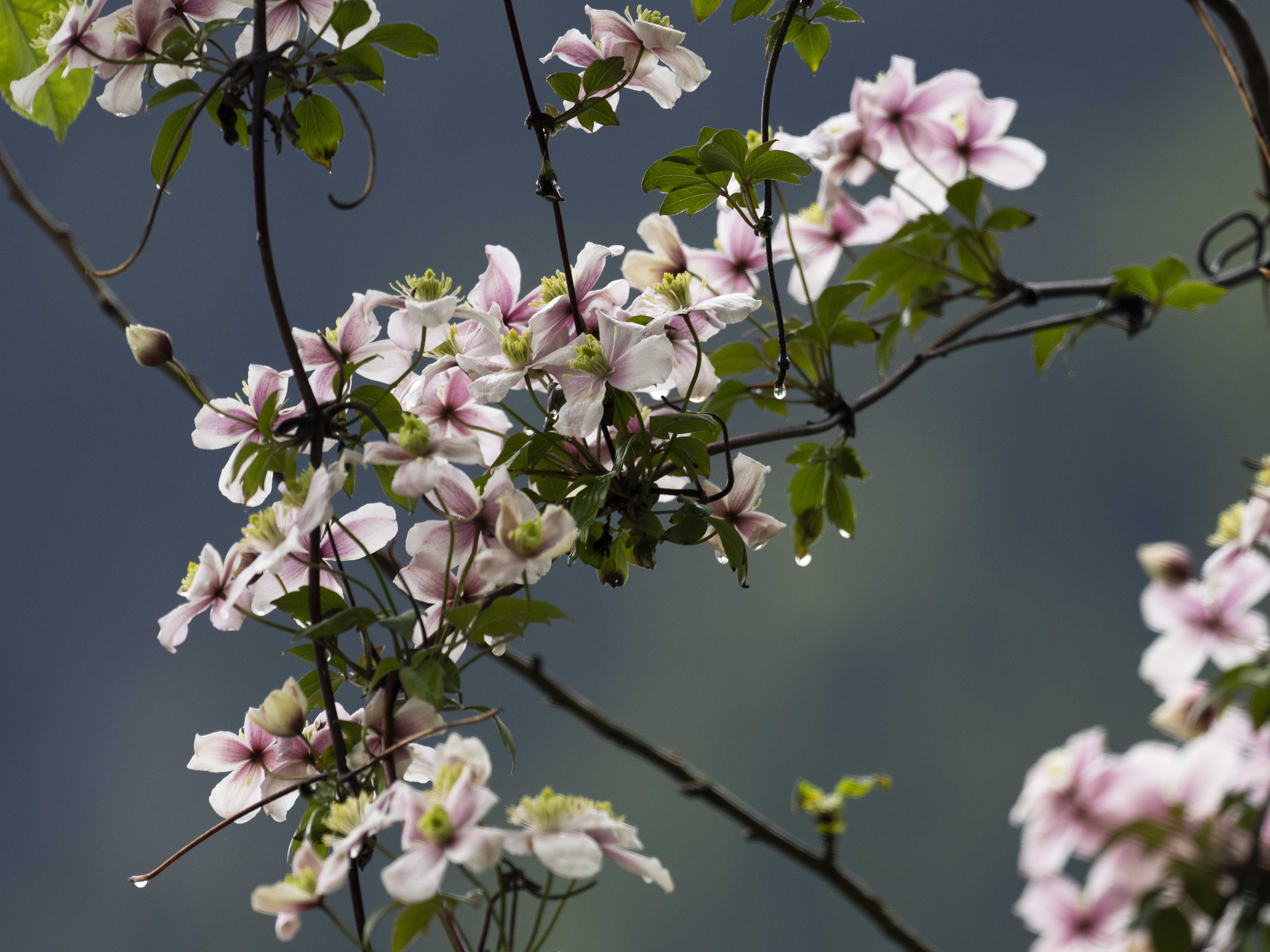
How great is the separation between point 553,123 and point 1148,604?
30cm

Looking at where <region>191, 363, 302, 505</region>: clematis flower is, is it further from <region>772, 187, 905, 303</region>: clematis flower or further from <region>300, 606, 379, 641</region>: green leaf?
<region>772, 187, 905, 303</region>: clematis flower

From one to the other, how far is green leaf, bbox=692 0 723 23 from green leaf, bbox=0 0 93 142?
295 mm

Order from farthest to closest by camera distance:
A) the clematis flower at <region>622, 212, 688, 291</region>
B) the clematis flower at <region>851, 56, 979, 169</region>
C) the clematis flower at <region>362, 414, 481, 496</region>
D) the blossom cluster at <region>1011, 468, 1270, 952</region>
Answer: the clematis flower at <region>851, 56, 979, 169</region>
the clematis flower at <region>622, 212, 688, 291</region>
the clematis flower at <region>362, 414, 481, 496</region>
the blossom cluster at <region>1011, 468, 1270, 952</region>

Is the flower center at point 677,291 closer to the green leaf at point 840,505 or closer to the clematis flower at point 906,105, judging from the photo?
the green leaf at point 840,505

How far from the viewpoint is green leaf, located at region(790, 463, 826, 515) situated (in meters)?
0.55

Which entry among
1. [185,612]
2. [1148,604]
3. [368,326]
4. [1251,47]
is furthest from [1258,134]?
[185,612]

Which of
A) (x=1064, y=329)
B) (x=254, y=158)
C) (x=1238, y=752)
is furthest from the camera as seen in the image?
(x=1064, y=329)

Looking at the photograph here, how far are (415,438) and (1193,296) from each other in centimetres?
46

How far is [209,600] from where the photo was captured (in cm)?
39

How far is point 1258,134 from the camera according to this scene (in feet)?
1.68

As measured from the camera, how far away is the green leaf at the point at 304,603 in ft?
1.22

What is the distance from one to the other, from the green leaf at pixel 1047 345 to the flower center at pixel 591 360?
34 cm

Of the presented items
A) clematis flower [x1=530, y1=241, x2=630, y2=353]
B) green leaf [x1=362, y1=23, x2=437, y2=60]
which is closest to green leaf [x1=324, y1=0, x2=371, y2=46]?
green leaf [x1=362, y1=23, x2=437, y2=60]

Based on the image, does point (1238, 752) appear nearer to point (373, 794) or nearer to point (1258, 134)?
point (373, 794)
